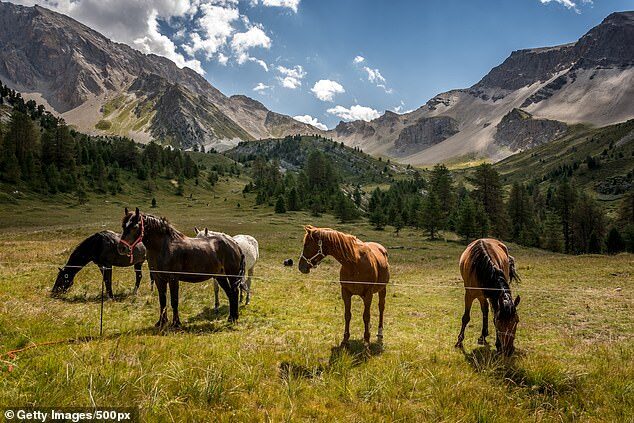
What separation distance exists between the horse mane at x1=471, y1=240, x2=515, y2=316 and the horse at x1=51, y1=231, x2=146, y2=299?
1255 centimetres

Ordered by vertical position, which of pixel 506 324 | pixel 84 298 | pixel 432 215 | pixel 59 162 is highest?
pixel 59 162

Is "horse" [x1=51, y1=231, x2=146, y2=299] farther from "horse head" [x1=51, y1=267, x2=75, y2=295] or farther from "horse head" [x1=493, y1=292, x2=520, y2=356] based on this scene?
"horse head" [x1=493, y1=292, x2=520, y2=356]

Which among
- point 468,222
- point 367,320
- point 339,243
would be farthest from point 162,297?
point 468,222

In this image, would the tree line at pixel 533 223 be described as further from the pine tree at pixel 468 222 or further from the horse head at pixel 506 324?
the horse head at pixel 506 324

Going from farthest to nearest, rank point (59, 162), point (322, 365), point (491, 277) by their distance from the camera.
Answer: point (59, 162) → point (491, 277) → point (322, 365)

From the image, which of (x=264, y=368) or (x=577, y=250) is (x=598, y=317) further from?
(x=577, y=250)

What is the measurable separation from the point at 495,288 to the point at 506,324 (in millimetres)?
972

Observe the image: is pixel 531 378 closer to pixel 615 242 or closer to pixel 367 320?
pixel 367 320

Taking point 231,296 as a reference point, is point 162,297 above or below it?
above

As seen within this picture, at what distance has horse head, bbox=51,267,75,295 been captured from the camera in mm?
13352

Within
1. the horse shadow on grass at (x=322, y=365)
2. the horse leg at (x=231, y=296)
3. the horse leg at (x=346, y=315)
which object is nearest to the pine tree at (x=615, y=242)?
the horse leg at (x=346, y=315)

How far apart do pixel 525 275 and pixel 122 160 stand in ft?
481

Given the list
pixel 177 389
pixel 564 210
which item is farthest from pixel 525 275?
pixel 564 210

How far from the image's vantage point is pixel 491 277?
8820mm
